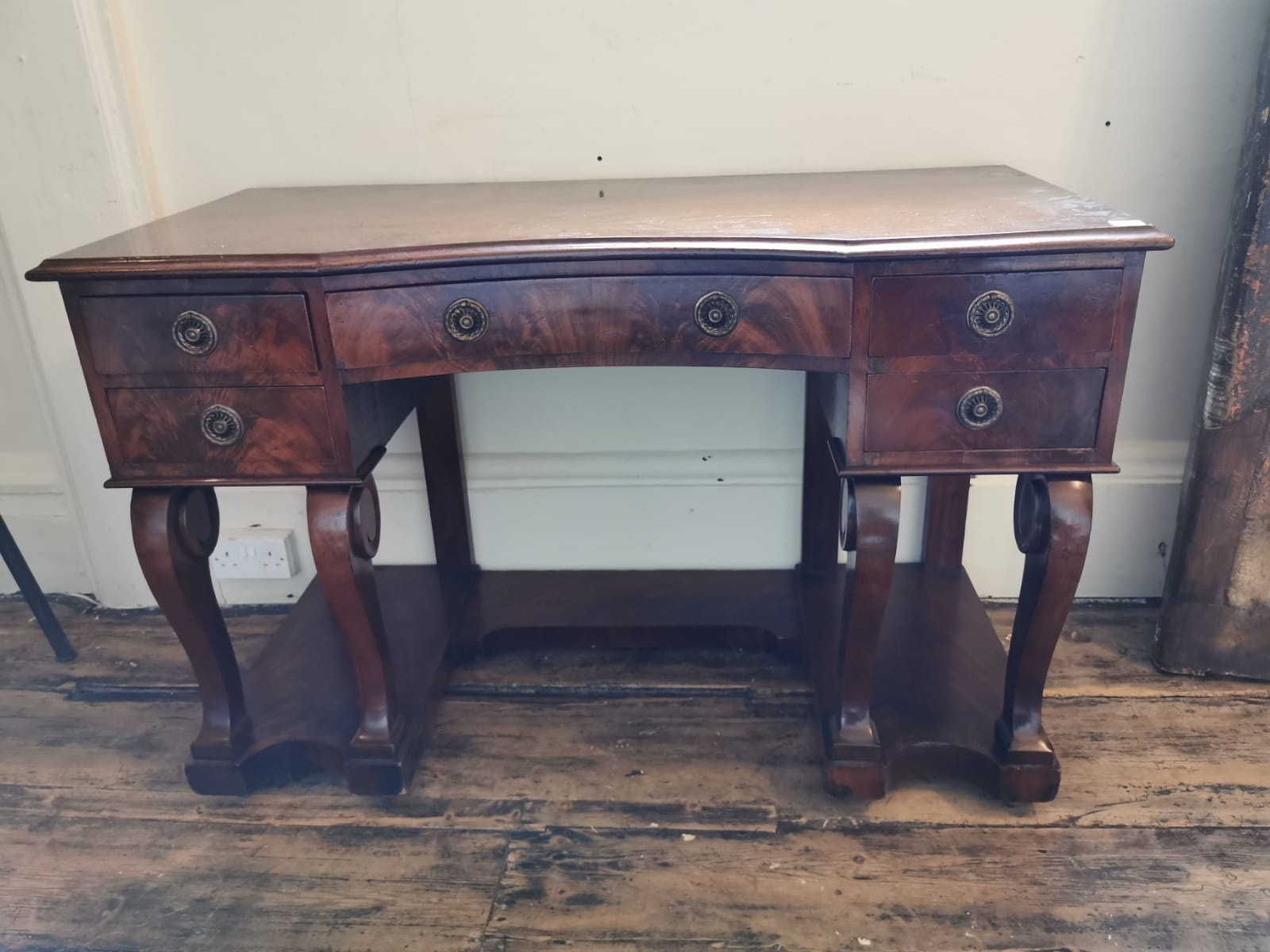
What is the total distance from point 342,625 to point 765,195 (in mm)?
783

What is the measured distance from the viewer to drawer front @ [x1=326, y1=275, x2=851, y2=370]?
1.01 metres

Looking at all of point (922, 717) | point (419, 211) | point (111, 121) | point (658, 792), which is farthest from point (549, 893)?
point (111, 121)

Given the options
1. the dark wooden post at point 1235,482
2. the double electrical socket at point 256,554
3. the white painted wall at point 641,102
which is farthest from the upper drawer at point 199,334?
the dark wooden post at point 1235,482

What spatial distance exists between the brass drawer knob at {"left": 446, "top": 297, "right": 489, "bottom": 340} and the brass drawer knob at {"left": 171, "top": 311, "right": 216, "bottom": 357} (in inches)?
10.1

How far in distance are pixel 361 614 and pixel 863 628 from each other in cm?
63

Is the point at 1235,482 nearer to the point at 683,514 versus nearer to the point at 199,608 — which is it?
the point at 683,514

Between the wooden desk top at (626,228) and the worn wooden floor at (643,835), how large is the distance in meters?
0.74

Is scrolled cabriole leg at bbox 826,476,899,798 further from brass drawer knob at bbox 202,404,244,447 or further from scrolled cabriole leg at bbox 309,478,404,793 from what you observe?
brass drawer knob at bbox 202,404,244,447

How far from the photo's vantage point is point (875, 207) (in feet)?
3.72

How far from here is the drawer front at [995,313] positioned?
979 millimetres

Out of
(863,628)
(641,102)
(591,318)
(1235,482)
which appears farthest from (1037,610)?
(641,102)

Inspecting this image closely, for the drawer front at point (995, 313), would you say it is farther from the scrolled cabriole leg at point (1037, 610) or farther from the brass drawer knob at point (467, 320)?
the brass drawer knob at point (467, 320)

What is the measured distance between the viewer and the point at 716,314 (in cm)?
102

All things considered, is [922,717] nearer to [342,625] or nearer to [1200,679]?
[1200,679]
